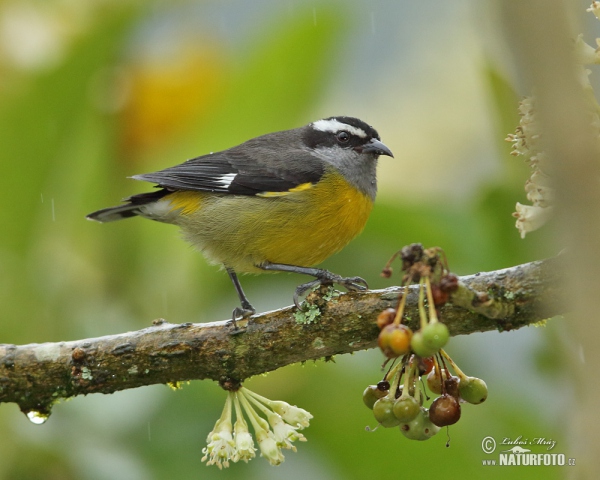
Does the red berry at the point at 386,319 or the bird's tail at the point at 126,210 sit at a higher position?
the bird's tail at the point at 126,210

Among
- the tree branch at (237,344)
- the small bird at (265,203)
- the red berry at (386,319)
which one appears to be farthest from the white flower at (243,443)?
the small bird at (265,203)

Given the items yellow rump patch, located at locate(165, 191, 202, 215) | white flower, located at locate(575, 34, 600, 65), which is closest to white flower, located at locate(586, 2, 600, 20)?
white flower, located at locate(575, 34, 600, 65)

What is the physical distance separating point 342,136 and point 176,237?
1.46 meters

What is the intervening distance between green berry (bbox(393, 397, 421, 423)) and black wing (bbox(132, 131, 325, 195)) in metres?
2.63

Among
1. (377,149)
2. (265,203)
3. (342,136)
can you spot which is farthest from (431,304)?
(342,136)

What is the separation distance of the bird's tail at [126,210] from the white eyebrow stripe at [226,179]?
0.42 metres

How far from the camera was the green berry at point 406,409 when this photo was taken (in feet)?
7.09

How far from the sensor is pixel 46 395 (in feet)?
10.7

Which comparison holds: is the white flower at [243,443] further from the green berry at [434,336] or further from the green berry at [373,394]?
the green berry at [434,336]

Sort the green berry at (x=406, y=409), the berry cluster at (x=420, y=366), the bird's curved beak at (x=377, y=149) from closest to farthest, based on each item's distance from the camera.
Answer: the berry cluster at (x=420, y=366) < the green berry at (x=406, y=409) < the bird's curved beak at (x=377, y=149)

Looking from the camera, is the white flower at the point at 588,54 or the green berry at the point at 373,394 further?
the green berry at the point at 373,394

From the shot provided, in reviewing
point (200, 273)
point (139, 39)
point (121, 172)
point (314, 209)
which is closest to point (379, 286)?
point (314, 209)

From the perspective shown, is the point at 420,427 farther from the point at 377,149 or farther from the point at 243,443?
the point at 377,149

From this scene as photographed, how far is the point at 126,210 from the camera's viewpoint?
4.61m
